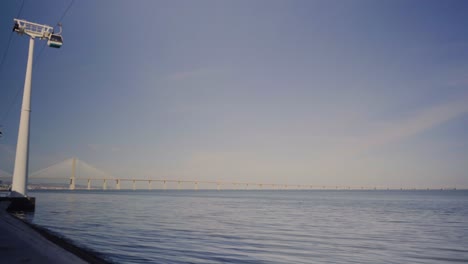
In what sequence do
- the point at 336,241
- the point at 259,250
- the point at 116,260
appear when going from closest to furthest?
the point at 116,260, the point at 259,250, the point at 336,241

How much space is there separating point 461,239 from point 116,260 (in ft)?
68.3

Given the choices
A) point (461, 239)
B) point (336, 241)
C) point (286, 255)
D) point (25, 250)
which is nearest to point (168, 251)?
point (286, 255)

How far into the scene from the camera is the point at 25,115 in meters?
24.2

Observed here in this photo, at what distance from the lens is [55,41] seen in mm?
26922

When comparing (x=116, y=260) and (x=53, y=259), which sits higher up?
(x=53, y=259)

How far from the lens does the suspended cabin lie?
87.8ft

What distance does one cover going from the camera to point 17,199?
83.8 ft

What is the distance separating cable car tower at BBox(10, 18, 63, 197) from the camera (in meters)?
23.9

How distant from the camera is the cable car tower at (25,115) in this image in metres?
23.9

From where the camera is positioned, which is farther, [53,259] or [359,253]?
A: [359,253]

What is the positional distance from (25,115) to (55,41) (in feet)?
22.0

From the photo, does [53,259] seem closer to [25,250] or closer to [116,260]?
[25,250]

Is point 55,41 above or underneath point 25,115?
above

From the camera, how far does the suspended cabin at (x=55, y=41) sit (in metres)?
26.8
